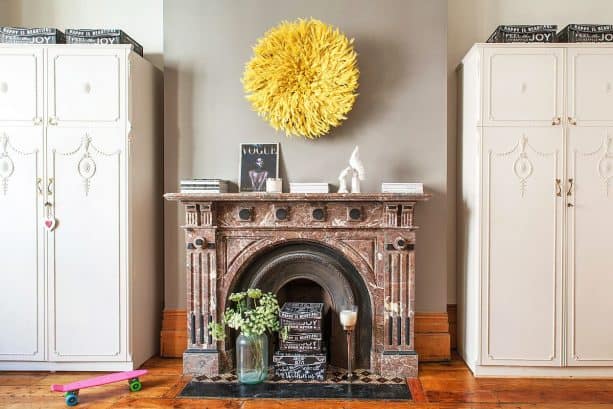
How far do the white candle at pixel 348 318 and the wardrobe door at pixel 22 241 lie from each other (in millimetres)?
1816

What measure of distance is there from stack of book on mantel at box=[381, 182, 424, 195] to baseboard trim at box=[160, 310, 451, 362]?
888 mm

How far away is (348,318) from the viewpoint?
2.80m

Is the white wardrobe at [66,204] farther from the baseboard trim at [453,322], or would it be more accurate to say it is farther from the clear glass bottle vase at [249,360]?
the baseboard trim at [453,322]

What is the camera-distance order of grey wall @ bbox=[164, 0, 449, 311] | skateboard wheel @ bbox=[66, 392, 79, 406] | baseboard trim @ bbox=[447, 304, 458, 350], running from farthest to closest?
baseboard trim @ bbox=[447, 304, 458, 350] < grey wall @ bbox=[164, 0, 449, 311] < skateboard wheel @ bbox=[66, 392, 79, 406]

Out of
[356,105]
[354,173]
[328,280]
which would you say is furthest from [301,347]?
[356,105]

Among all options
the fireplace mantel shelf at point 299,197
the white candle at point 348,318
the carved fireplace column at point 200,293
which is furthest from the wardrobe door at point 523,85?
the carved fireplace column at point 200,293

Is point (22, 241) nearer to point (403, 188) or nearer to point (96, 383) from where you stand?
point (96, 383)

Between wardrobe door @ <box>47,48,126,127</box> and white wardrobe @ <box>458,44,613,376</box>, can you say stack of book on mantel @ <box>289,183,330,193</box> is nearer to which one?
white wardrobe @ <box>458,44,613,376</box>

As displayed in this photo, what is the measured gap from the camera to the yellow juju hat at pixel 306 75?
3033mm

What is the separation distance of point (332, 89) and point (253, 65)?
21.0 inches

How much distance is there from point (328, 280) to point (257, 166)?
2.90ft

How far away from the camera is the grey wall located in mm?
3199

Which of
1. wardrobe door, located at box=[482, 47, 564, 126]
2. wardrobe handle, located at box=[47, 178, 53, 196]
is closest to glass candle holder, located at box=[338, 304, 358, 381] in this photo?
wardrobe door, located at box=[482, 47, 564, 126]

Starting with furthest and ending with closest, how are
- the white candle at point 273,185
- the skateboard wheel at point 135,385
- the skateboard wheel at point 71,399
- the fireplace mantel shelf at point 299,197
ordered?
the white candle at point 273,185
the fireplace mantel shelf at point 299,197
the skateboard wheel at point 135,385
the skateboard wheel at point 71,399
